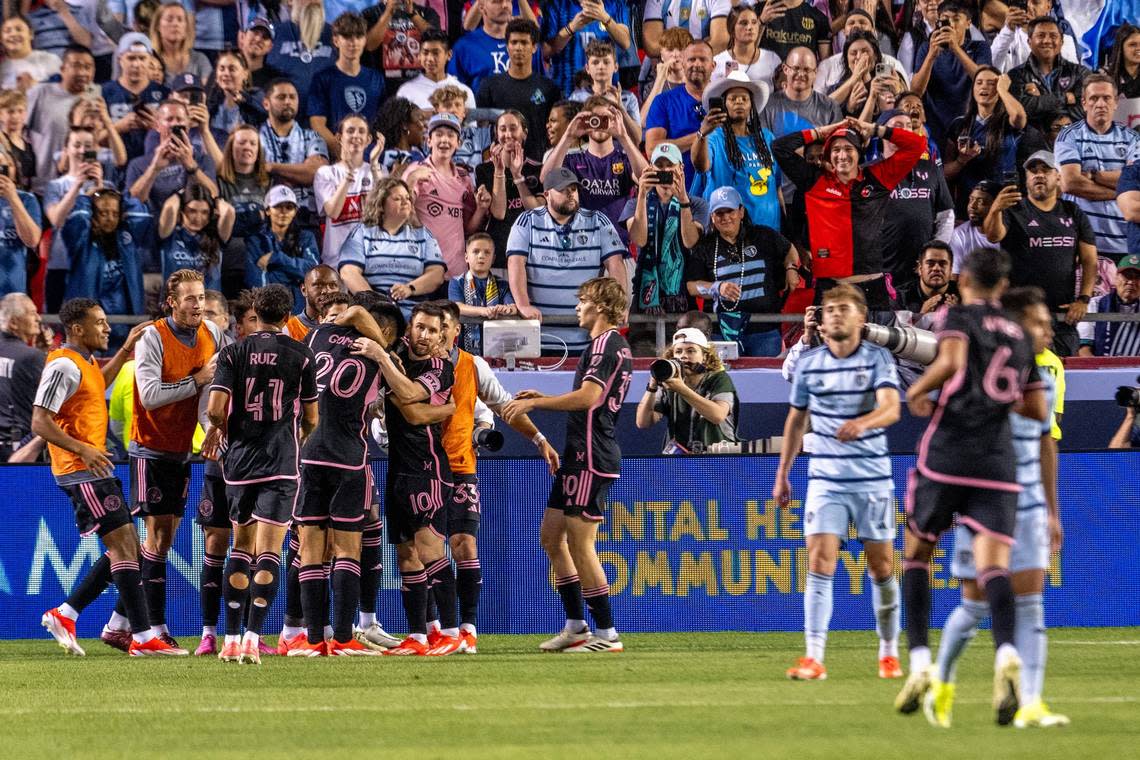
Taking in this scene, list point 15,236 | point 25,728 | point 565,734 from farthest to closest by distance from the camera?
1. point 15,236
2. point 25,728
3. point 565,734

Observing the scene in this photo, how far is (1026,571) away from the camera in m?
6.48

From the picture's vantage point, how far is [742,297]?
1380cm

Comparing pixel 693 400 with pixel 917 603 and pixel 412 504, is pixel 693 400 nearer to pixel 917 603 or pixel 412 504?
pixel 412 504

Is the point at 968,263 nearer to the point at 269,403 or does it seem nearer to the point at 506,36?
the point at 269,403

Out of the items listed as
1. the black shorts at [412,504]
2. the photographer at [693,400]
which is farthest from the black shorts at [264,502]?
the photographer at [693,400]

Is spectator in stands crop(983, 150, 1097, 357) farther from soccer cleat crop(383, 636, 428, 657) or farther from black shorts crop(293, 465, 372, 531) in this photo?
black shorts crop(293, 465, 372, 531)

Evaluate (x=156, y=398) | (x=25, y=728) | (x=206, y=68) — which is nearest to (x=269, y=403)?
(x=156, y=398)

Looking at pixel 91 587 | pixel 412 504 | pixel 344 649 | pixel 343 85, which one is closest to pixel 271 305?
pixel 412 504

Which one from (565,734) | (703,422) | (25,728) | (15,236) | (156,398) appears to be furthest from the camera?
(15,236)

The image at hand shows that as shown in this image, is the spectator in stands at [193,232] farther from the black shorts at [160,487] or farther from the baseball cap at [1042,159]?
the baseball cap at [1042,159]

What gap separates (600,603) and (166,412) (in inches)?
119

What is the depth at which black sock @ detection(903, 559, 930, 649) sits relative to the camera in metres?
6.95

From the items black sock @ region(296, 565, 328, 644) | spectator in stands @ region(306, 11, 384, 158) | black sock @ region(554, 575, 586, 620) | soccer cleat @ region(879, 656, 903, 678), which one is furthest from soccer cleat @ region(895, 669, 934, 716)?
spectator in stands @ region(306, 11, 384, 158)

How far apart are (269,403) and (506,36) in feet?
23.6
